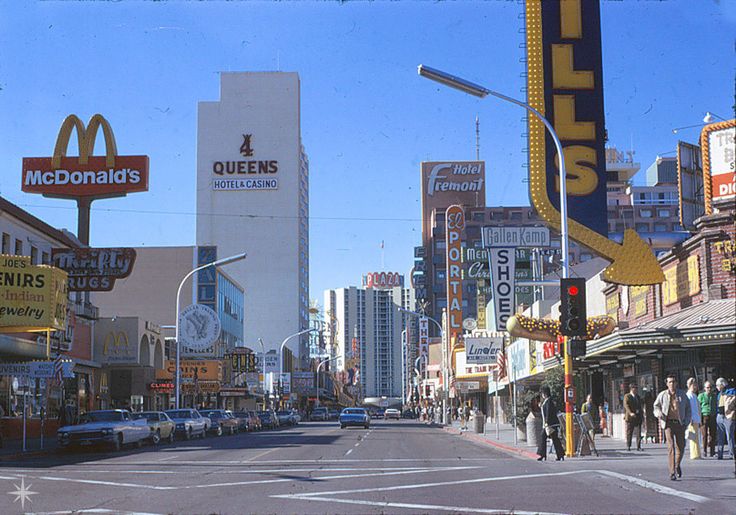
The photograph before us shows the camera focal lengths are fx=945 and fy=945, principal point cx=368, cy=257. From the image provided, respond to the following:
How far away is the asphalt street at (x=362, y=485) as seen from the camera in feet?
45.5

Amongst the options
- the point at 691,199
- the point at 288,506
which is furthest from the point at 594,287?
the point at 288,506

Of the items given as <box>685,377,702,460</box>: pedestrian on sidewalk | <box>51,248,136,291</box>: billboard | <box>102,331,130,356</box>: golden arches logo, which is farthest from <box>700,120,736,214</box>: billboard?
<box>102,331,130,356</box>: golden arches logo

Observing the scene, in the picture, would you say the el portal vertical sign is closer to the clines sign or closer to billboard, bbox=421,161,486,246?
the clines sign

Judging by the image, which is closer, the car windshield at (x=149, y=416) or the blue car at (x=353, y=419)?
the car windshield at (x=149, y=416)

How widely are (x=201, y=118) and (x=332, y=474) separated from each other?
12960cm

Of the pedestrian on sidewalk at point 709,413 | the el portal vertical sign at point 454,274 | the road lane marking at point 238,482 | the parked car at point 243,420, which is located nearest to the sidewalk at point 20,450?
the road lane marking at point 238,482

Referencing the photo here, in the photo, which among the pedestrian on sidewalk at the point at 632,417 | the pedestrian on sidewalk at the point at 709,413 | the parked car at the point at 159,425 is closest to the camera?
the pedestrian on sidewalk at the point at 709,413

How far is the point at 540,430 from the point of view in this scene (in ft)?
79.1

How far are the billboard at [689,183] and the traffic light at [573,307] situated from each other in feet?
20.6

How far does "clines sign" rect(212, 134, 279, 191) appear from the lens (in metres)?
141

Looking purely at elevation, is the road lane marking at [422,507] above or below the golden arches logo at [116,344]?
below

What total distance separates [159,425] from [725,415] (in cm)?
2311

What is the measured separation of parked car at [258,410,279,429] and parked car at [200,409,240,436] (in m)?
10.2

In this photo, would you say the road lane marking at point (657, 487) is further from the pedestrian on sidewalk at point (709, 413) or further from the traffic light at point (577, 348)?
the pedestrian on sidewalk at point (709, 413)
